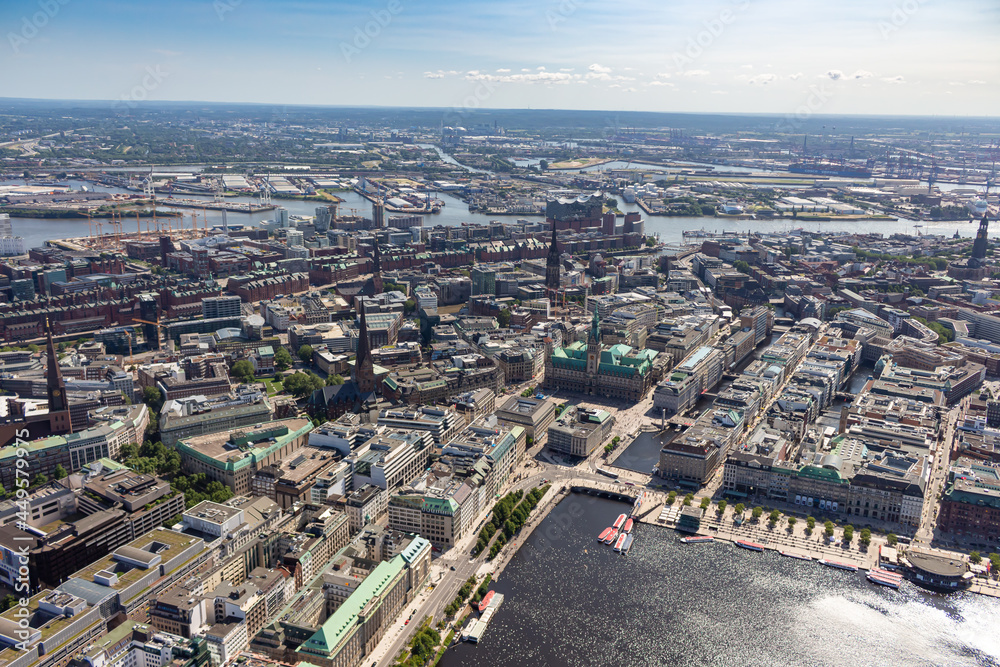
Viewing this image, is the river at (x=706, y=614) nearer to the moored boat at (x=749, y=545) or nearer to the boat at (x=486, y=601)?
the moored boat at (x=749, y=545)

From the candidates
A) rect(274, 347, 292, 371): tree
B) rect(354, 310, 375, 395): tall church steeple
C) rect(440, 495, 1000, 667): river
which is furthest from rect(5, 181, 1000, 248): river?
rect(440, 495, 1000, 667): river

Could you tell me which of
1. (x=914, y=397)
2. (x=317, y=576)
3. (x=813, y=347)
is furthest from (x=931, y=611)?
(x=813, y=347)

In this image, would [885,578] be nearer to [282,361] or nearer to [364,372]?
[364,372]

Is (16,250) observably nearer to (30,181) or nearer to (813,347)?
(30,181)

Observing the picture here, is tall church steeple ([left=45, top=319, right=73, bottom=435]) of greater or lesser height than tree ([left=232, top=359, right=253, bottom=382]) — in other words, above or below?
above

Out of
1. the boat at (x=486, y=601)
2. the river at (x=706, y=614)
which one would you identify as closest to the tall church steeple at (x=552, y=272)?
the river at (x=706, y=614)

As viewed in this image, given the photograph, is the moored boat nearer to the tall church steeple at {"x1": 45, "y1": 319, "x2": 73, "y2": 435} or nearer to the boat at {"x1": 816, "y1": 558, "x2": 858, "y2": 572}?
the boat at {"x1": 816, "y1": 558, "x2": 858, "y2": 572}
